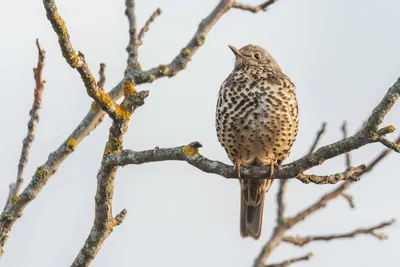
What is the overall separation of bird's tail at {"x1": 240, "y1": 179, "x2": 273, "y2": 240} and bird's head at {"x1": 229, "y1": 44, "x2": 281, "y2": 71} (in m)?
1.33

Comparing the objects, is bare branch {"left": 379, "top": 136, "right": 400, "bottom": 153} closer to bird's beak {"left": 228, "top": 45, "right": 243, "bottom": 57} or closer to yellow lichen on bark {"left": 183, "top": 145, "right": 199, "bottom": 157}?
yellow lichen on bark {"left": 183, "top": 145, "right": 199, "bottom": 157}

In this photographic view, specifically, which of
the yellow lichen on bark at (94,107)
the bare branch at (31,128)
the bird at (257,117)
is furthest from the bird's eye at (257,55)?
the bare branch at (31,128)

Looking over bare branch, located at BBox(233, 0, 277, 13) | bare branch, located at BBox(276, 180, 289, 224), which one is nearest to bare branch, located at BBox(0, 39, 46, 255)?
bare branch, located at BBox(276, 180, 289, 224)

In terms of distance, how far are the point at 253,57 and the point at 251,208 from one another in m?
1.71

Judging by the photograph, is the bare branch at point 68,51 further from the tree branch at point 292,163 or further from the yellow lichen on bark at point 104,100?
the tree branch at point 292,163

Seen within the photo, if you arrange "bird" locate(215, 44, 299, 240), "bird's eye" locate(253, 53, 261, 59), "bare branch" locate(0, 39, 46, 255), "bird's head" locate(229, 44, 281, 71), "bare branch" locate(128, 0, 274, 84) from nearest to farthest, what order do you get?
"bare branch" locate(0, 39, 46, 255) < "bare branch" locate(128, 0, 274, 84) < "bird" locate(215, 44, 299, 240) < "bird's head" locate(229, 44, 281, 71) < "bird's eye" locate(253, 53, 261, 59)

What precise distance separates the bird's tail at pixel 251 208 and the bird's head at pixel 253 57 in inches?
52.5

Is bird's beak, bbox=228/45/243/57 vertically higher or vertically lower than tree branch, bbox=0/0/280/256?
higher

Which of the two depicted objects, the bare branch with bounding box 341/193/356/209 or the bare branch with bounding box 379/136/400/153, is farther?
the bare branch with bounding box 341/193/356/209

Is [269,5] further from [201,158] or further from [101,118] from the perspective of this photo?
[201,158]

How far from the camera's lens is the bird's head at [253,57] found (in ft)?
29.1

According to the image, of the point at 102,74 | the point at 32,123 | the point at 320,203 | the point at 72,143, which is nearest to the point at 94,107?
the point at 102,74

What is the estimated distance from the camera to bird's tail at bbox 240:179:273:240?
8581mm

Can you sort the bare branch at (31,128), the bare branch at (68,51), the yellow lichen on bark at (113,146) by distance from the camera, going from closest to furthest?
the bare branch at (68,51), the yellow lichen on bark at (113,146), the bare branch at (31,128)
